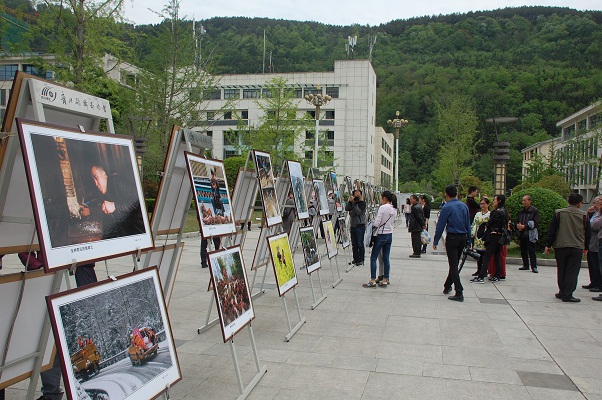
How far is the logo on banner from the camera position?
304 cm

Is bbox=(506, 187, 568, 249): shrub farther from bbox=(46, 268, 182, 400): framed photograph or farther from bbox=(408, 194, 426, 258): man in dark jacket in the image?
bbox=(46, 268, 182, 400): framed photograph

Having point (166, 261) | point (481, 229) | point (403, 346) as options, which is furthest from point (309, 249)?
point (481, 229)

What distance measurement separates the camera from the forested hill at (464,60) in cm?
7581

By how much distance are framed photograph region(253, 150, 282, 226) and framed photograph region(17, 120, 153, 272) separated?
3.45 metres

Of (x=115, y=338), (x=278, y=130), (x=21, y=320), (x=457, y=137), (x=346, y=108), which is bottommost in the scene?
(x=21, y=320)

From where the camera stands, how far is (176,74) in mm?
28453

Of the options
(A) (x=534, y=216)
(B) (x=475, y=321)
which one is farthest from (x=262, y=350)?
(A) (x=534, y=216)

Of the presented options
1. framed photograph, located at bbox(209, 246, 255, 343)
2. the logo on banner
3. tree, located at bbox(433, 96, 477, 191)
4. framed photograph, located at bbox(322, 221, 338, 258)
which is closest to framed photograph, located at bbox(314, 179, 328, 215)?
framed photograph, located at bbox(322, 221, 338, 258)

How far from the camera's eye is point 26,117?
3221mm

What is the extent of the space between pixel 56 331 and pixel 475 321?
6.36 meters

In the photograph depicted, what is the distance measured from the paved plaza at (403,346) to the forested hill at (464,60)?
214ft

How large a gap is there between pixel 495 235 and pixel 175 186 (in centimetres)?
763

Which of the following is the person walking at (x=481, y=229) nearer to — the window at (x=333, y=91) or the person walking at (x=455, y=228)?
the person walking at (x=455, y=228)

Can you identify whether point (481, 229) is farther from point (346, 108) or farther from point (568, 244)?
point (346, 108)
